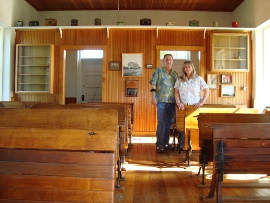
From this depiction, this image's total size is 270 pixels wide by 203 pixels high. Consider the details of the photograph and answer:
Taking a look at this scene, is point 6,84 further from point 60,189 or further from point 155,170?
point 60,189

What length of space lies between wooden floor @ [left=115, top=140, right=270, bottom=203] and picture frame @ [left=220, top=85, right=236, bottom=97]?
12.2 ft

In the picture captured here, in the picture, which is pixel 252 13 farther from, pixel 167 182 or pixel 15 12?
pixel 15 12

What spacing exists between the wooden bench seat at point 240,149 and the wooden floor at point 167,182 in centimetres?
41

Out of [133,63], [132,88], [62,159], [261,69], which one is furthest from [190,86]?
[261,69]

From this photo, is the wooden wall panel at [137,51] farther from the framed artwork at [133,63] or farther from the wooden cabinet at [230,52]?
the wooden cabinet at [230,52]

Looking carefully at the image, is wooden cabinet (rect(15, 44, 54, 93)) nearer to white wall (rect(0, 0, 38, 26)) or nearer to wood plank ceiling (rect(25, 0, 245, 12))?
white wall (rect(0, 0, 38, 26))

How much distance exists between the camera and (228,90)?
25.6 feet

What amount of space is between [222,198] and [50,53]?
21.1 ft

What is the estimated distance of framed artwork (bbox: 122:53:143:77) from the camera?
7801 mm

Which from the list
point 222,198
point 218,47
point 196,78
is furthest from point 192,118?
point 218,47

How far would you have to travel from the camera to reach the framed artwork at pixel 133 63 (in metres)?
7.80

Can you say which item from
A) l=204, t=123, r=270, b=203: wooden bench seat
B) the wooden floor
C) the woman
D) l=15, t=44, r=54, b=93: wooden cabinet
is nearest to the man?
the woman

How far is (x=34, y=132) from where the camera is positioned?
6.04 ft

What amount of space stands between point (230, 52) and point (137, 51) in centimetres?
253
